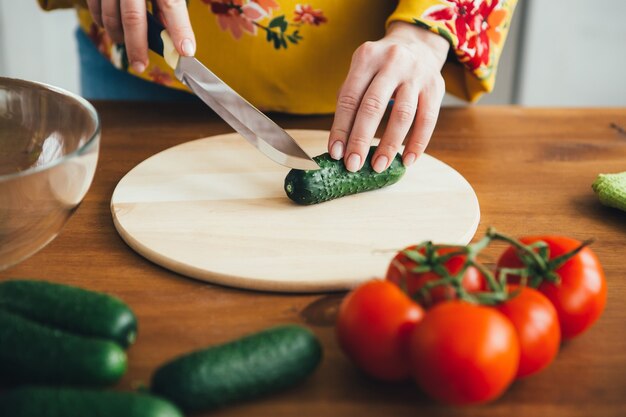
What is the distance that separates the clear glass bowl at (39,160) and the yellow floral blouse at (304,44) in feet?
1.98

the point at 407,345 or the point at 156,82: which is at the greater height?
the point at 407,345

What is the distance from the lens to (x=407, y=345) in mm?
817

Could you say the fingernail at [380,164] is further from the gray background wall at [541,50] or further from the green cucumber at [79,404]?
the gray background wall at [541,50]

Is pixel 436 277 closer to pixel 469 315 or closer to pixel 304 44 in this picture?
pixel 469 315

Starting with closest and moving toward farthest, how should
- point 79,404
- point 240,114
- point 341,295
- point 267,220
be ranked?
point 79,404, point 341,295, point 267,220, point 240,114

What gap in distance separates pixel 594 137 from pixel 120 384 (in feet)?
4.66

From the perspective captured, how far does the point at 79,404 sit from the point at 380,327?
336 millimetres

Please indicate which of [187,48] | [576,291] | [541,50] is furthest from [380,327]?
[541,50]

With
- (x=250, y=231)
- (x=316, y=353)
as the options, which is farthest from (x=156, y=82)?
(x=316, y=353)

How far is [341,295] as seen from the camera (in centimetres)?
113

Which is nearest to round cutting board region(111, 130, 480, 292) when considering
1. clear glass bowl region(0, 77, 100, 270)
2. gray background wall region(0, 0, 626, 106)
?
clear glass bowl region(0, 77, 100, 270)

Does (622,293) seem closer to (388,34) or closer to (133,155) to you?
(388,34)

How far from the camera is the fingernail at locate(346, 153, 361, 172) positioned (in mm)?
1394

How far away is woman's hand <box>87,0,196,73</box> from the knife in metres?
0.03
